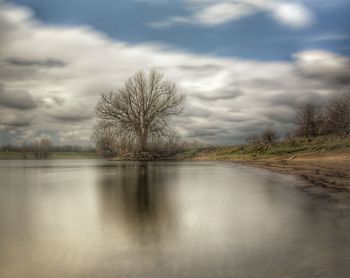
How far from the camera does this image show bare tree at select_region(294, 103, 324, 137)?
4481 cm

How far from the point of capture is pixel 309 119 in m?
45.7

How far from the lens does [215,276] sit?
2.90 m

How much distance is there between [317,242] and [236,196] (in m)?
4.32

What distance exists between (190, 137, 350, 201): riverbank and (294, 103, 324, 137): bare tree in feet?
39.2

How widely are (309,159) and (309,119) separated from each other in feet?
87.5

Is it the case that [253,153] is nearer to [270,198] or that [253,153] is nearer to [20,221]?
[270,198]

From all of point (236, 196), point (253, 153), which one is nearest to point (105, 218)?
point (236, 196)

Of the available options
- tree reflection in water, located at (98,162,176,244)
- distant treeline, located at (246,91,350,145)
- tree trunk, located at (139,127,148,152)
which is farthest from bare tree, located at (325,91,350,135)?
tree reflection in water, located at (98,162,176,244)

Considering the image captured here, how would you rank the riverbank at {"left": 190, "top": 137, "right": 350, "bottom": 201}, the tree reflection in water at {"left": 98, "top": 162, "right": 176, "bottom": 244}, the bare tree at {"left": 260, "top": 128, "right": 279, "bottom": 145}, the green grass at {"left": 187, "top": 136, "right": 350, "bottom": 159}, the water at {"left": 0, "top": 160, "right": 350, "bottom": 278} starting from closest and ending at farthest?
the water at {"left": 0, "top": 160, "right": 350, "bottom": 278} → the tree reflection in water at {"left": 98, "top": 162, "right": 176, "bottom": 244} → the riverbank at {"left": 190, "top": 137, "right": 350, "bottom": 201} → the green grass at {"left": 187, "top": 136, "right": 350, "bottom": 159} → the bare tree at {"left": 260, "top": 128, "right": 279, "bottom": 145}

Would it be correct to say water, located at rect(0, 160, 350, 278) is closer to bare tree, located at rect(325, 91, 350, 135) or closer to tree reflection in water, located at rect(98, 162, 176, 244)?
tree reflection in water, located at rect(98, 162, 176, 244)

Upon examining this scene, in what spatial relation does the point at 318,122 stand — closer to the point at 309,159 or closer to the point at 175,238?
the point at 309,159

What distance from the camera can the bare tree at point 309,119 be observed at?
147 ft

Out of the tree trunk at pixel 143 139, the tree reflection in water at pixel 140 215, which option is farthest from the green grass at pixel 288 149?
the tree reflection in water at pixel 140 215

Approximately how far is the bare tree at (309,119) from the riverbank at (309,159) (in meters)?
11.9
